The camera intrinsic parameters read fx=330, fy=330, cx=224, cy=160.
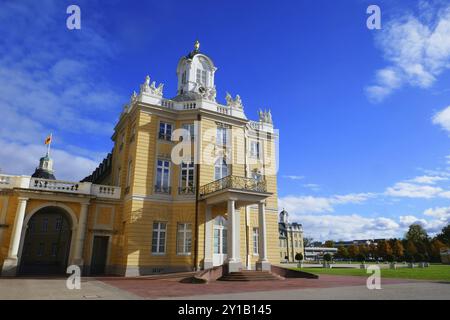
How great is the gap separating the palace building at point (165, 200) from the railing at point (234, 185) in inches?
3.2

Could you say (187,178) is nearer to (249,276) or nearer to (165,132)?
(165,132)

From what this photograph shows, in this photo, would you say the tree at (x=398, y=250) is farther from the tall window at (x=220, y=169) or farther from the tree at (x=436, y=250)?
the tall window at (x=220, y=169)

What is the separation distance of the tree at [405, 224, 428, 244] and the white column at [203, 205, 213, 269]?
82259 mm

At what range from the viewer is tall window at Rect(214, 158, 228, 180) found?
25.8 meters

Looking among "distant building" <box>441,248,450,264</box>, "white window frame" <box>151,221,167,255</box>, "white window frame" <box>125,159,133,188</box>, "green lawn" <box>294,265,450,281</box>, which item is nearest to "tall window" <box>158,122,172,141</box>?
"white window frame" <box>125,159,133,188</box>

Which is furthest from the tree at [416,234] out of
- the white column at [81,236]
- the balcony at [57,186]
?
the white column at [81,236]

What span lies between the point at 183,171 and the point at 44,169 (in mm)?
38063

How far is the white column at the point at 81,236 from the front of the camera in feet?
75.6

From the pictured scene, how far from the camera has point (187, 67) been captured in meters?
31.3

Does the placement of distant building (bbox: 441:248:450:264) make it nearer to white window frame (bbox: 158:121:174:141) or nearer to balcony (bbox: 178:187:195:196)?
balcony (bbox: 178:187:195:196)

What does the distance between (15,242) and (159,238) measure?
360 inches
